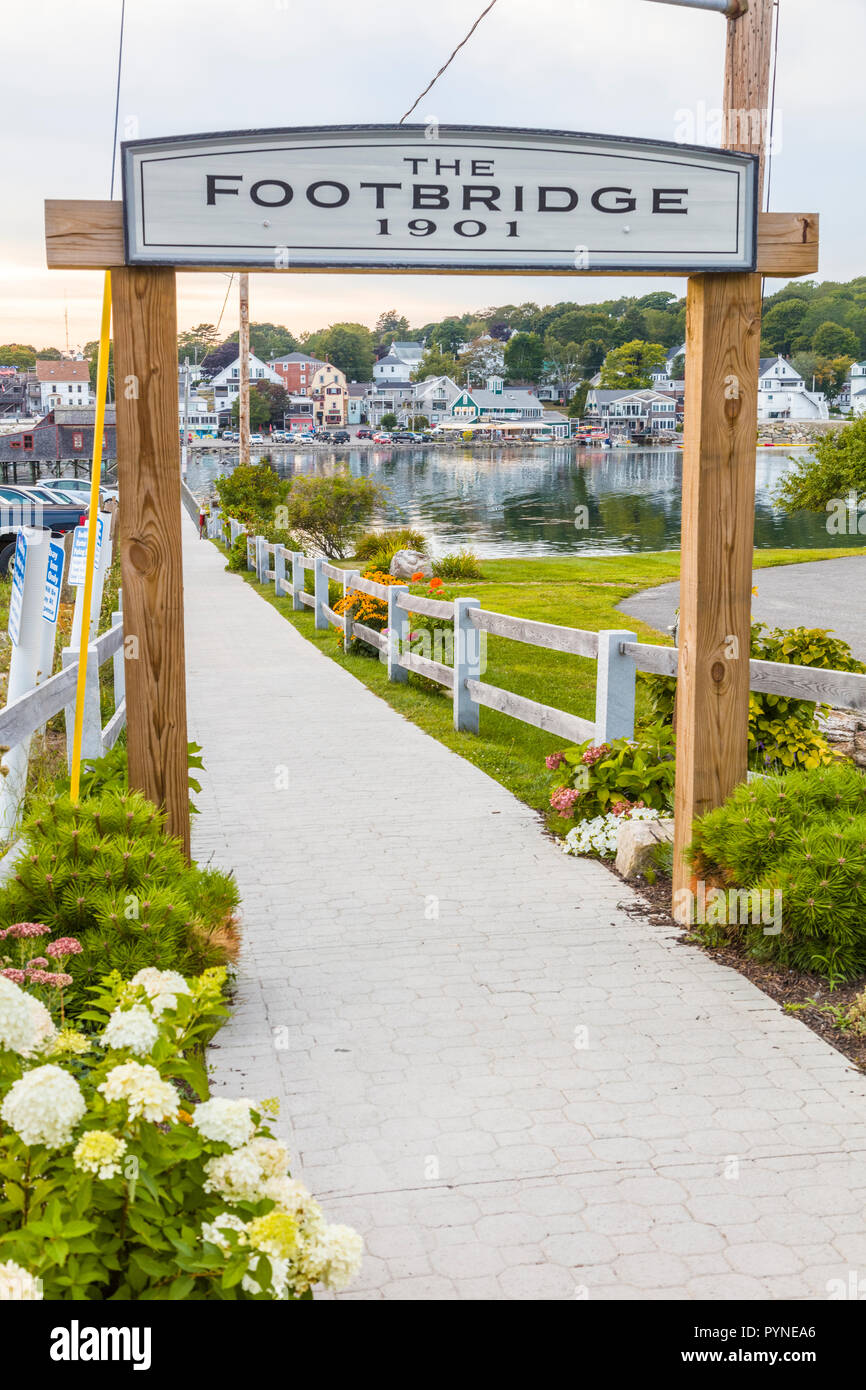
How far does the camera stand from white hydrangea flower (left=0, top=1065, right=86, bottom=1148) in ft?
7.65

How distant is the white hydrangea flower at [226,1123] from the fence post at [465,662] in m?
7.81

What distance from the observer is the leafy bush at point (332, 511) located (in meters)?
28.9

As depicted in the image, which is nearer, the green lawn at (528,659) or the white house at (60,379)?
the green lawn at (528,659)

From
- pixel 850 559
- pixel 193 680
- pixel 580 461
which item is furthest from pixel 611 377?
pixel 193 680

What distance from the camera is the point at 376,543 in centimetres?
2805

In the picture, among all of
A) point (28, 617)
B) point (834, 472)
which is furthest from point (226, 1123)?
point (834, 472)

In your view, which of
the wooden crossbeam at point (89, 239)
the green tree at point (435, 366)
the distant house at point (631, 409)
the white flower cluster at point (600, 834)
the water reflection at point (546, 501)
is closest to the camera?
the wooden crossbeam at point (89, 239)

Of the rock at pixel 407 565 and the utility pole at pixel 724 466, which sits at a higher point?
the utility pole at pixel 724 466

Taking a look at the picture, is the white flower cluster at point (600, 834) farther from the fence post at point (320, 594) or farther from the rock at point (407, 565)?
the fence post at point (320, 594)

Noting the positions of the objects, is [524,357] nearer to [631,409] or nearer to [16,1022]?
[631,409]

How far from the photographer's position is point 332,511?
29.3m

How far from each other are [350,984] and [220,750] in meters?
5.22

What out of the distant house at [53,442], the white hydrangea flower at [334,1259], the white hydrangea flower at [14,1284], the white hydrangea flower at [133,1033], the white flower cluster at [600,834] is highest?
the distant house at [53,442]

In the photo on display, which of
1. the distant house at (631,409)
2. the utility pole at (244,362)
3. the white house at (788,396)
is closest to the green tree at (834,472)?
the utility pole at (244,362)
